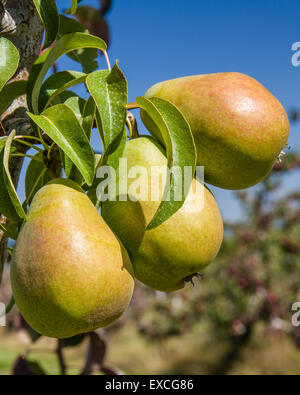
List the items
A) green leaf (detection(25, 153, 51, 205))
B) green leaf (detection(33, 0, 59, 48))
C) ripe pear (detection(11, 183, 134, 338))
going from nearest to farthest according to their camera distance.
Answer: ripe pear (detection(11, 183, 134, 338)) < green leaf (detection(33, 0, 59, 48)) < green leaf (detection(25, 153, 51, 205))

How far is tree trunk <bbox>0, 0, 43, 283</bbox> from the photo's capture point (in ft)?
2.81

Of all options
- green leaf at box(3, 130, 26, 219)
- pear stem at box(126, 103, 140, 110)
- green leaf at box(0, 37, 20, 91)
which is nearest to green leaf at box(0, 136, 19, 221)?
A: green leaf at box(3, 130, 26, 219)

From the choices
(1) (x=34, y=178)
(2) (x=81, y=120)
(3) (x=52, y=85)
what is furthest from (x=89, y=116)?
(1) (x=34, y=178)

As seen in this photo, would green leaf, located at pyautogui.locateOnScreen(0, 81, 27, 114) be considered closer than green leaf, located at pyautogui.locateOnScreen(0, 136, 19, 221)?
No

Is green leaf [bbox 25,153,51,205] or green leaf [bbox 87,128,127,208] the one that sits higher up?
green leaf [bbox 87,128,127,208]

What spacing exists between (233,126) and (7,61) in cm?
42

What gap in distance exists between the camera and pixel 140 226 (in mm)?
750

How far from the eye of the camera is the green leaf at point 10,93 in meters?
0.83

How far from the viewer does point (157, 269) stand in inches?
30.5

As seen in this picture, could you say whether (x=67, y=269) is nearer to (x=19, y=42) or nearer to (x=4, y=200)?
(x=4, y=200)

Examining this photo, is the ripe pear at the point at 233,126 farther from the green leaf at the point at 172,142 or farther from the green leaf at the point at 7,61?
the green leaf at the point at 7,61

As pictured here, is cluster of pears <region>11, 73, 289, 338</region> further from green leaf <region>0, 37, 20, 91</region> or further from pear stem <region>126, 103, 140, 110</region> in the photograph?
green leaf <region>0, 37, 20, 91</region>

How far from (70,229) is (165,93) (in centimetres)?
36

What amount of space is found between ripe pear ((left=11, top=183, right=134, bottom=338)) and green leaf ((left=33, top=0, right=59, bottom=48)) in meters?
0.30
